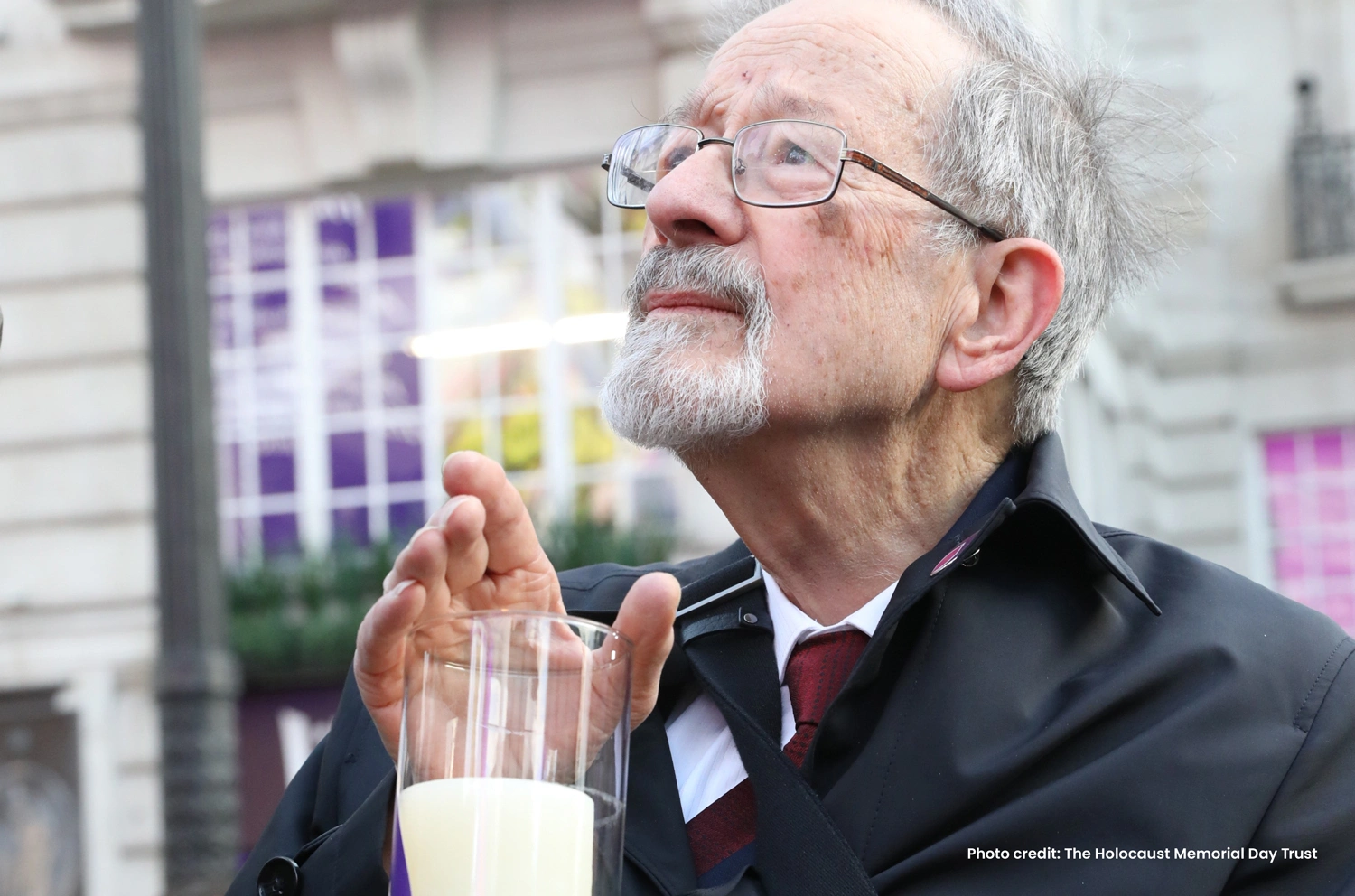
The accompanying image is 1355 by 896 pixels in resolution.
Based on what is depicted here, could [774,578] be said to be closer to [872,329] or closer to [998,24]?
[872,329]

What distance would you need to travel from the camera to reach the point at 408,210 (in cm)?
927

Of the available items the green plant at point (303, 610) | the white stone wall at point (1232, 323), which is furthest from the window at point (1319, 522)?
the green plant at point (303, 610)

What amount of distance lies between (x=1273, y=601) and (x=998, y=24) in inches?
39.8

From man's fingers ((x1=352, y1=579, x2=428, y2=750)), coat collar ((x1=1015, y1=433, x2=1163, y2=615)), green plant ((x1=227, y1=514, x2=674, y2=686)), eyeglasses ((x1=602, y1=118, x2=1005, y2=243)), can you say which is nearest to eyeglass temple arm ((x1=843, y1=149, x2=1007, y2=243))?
eyeglasses ((x1=602, y1=118, x2=1005, y2=243))

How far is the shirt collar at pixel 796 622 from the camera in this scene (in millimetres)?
2047

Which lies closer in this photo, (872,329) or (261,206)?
(872,329)

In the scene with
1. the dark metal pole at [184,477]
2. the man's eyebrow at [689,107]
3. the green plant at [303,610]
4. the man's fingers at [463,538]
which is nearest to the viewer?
the man's fingers at [463,538]

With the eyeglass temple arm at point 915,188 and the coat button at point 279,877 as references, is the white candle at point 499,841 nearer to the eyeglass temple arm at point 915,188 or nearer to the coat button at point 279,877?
the coat button at point 279,877

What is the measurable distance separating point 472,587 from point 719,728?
1.66 feet

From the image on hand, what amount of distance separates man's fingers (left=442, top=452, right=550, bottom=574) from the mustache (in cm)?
53

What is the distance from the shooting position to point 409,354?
913cm

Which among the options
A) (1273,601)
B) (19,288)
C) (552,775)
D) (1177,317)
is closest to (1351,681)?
(1273,601)

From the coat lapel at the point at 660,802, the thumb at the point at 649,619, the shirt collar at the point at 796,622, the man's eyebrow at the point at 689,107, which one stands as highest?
the man's eyebrow at the point at 689,107

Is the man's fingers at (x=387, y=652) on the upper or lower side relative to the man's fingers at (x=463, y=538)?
lower
